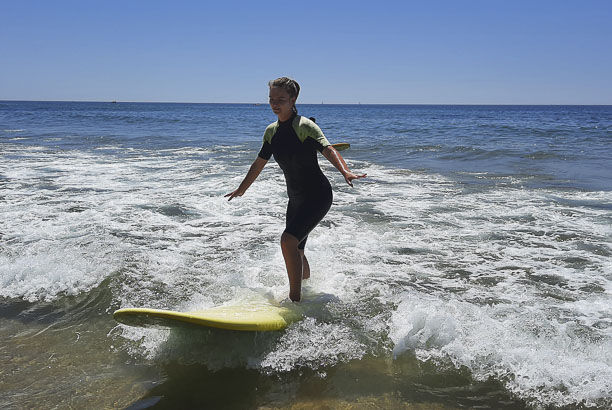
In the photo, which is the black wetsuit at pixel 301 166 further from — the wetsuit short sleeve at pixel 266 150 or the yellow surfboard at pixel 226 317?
the yellow surfboard at pixel 226 317

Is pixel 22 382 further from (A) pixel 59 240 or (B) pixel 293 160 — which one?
(A) pixel 59 240

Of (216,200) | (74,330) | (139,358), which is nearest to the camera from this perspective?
(139,358)

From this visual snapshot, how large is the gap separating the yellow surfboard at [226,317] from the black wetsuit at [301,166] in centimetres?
64

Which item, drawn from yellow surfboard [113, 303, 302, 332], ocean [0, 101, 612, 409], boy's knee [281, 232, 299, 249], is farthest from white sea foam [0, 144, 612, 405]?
boy's knee [281, 232, 299, 249]

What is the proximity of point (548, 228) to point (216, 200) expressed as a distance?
553 centimetres

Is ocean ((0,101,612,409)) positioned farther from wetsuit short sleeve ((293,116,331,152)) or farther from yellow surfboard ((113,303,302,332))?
wetsuit short sleeve ((293,116,331,152))

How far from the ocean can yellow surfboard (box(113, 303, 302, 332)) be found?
0.40 feet

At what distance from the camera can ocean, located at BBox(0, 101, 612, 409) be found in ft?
10.6

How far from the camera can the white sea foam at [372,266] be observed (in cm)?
361

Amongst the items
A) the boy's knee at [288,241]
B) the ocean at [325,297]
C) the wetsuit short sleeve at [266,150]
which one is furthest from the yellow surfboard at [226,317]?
the wetsuit short sleeve at [266,150]

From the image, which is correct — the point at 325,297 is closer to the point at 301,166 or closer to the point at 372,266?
the point at 372,266

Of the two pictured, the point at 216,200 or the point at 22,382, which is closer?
the point at 22,382

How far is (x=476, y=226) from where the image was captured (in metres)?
7.14

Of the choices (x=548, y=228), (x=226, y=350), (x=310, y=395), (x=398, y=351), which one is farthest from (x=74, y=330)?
(x=548, y=228)
